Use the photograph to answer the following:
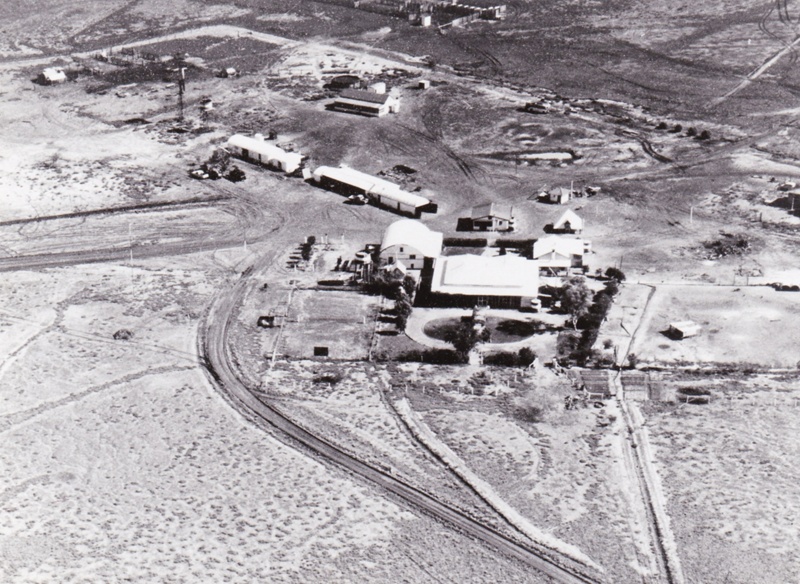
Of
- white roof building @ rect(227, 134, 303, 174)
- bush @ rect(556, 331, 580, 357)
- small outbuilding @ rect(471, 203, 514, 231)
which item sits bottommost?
bush @ rect(556, 331, 580, 357)

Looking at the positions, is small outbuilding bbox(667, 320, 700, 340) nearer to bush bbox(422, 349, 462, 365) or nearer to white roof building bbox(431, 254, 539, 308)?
white roof building bbox(431, 254, 539, 308)

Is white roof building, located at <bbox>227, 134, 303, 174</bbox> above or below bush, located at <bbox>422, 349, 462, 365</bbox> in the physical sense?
above

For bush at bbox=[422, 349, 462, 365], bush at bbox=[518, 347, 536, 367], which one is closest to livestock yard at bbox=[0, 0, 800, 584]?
bush at bbox=[422, 349, 462, 365]

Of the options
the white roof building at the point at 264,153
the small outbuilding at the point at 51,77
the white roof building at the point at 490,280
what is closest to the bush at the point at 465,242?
the white roof building at the point at 490,280

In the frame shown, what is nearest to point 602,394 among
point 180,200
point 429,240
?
point 429,240

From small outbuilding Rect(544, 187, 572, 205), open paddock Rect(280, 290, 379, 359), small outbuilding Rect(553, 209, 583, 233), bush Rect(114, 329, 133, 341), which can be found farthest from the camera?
small outbuilding Rect(544, 187, 572, 205)

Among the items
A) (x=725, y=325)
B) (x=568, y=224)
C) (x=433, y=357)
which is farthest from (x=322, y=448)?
(x=568, y=224)
